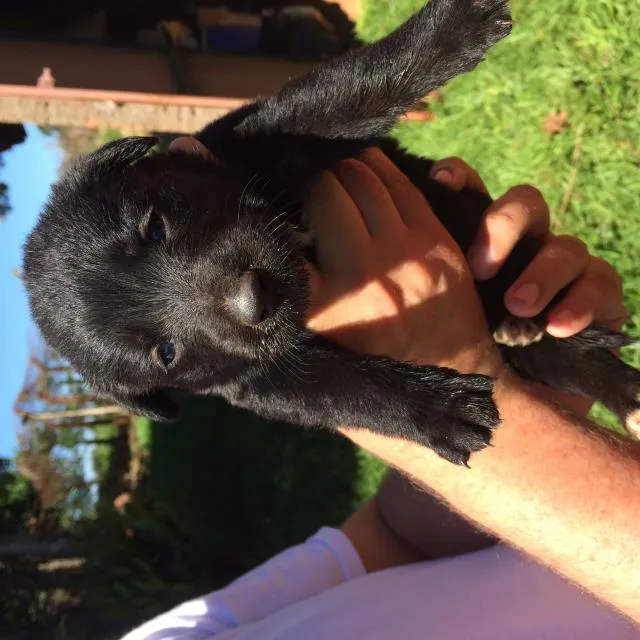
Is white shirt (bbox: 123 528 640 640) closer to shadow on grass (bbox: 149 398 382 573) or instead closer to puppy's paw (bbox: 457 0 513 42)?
puppy's paw (bbox: 457 0 513 42)

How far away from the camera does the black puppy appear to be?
7.32 ft

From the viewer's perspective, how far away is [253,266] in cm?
222

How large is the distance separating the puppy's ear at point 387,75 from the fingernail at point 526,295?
2.40 feet

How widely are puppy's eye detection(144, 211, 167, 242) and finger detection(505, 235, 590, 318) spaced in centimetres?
123

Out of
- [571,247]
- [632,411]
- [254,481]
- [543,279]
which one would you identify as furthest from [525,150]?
[254,481]

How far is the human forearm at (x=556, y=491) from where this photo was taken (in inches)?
74.2

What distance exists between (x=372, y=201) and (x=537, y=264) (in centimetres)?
62

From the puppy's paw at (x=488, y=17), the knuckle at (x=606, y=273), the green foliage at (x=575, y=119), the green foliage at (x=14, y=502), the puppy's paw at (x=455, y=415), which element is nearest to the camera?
the puppy's paw at (x=455, y=415)

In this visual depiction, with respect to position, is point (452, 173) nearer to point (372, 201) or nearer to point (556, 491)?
point (372, 201)

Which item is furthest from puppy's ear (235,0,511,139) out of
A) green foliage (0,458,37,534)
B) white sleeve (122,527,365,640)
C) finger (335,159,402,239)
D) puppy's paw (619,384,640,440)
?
green foliage (0,458,37,534)

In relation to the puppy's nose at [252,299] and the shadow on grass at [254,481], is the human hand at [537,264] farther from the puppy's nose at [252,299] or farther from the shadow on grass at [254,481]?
the shadow on grass at [254,481]

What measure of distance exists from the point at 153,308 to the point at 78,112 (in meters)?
3.28

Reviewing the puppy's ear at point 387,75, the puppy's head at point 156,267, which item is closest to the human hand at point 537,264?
the puppy's ear at point 387,75

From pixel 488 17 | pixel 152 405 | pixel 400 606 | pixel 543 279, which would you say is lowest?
pixel 400 606
